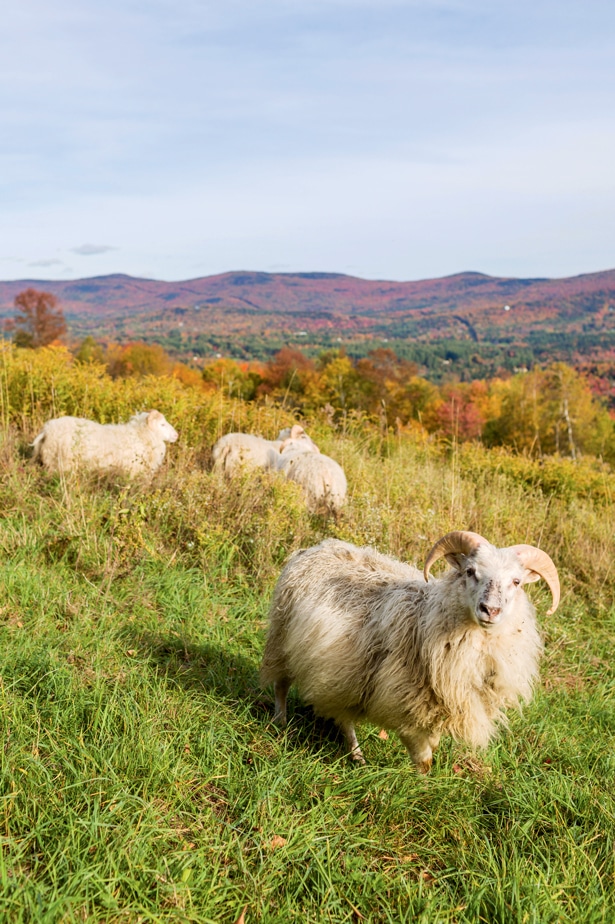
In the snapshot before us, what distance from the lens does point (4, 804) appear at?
273 centimetres

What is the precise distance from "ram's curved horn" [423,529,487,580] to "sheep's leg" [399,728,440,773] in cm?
90

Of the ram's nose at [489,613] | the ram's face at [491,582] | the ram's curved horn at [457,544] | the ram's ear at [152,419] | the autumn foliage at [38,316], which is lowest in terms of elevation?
the ram's nose at [489,613]

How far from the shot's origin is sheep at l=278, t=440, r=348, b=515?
729 centimetres

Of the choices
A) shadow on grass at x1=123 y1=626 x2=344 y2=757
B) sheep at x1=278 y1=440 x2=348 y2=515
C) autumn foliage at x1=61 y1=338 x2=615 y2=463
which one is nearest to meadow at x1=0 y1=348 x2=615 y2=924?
shadow on grass at x1=123 y1=626 x2=344 y2=757

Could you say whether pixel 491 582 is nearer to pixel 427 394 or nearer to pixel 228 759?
pixel 228 759

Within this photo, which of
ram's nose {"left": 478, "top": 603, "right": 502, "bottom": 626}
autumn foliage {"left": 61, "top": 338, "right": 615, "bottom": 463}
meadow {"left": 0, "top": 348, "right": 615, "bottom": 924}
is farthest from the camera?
autumn foliage {"left": 61, "top": 338, "right": 615, "bottom": 463}

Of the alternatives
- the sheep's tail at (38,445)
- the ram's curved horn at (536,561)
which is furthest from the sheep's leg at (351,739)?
the sheep's tail at (38,445)

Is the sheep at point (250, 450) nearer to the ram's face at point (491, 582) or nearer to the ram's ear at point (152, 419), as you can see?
the ram's ear at point (152, 419)

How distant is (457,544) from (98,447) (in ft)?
17.8

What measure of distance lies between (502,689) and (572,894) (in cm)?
90

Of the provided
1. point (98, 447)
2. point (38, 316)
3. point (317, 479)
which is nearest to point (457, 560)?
point (317, 479)

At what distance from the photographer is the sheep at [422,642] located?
10.7ft

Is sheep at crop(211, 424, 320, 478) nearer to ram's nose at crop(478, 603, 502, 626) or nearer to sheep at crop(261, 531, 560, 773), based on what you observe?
sheep at crop(261, 531, 560, 773)

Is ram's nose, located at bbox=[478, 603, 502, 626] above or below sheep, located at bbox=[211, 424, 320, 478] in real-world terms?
above
